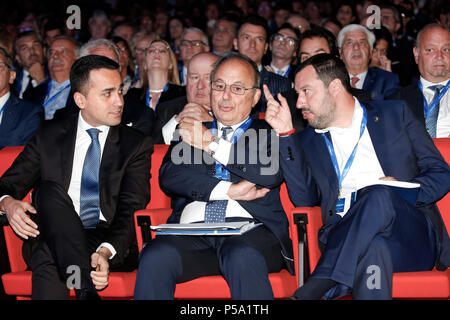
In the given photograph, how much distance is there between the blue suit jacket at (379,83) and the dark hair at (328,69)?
172 cm

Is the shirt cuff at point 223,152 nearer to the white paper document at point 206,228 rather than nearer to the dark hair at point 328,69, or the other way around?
the white paper document at point 206,228

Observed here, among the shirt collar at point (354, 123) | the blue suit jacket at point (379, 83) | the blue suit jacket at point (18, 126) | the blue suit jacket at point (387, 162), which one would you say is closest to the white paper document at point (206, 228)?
the blue suit jacket at point (387, 162)

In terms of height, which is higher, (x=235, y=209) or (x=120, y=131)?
(x=120, y=131)

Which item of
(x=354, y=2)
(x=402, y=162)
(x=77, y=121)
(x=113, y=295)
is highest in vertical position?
(x=354, y=2)

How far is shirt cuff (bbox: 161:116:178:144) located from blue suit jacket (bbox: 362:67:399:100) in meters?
1.78

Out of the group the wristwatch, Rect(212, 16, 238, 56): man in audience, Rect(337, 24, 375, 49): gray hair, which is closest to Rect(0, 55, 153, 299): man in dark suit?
the wristwatch

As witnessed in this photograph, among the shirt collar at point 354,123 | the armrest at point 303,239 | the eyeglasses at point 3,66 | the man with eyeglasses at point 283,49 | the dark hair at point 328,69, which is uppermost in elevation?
the man with eyeglasses at point 283,49

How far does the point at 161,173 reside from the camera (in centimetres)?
337

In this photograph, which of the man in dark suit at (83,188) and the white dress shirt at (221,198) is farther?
the white dress shirt at (221,198)

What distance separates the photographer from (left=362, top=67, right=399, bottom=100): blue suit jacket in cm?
511

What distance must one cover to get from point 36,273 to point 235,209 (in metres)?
1.01

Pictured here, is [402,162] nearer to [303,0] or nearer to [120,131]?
[120,131]

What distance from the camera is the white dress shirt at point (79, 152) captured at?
343cm
